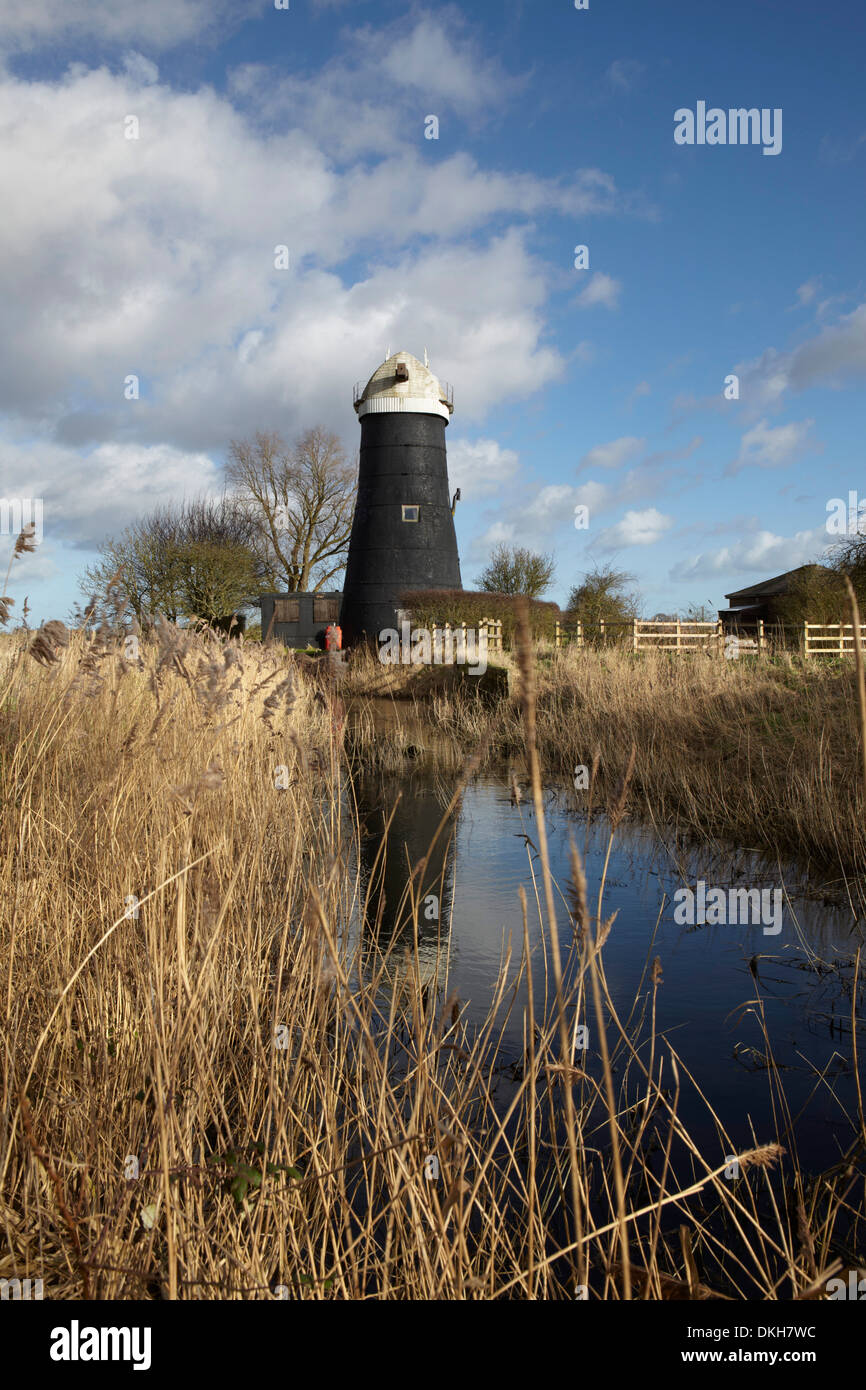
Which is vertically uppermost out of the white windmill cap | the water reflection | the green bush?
the white windmill cap

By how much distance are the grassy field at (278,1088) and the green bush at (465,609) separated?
494 inches

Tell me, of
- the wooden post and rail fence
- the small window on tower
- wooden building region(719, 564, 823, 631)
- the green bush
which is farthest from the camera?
wooden building region(719, 564, 823, 631)

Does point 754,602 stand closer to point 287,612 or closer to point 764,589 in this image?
point 764,589

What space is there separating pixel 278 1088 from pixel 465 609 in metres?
15.8

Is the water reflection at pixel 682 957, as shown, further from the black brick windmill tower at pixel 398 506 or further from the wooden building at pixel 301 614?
the wooden building at pixel 301 614

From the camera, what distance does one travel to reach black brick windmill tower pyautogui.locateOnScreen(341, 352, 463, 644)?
2103 cm

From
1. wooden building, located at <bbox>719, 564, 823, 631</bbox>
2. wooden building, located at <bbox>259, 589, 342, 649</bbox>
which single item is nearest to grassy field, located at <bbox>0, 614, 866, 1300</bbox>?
wooden building, located at <bbox>259, 589, 342, 649</bbox>

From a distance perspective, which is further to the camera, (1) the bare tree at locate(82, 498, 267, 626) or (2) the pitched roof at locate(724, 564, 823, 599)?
(2) the pitched roof at locate(724, 564, 823, 599)

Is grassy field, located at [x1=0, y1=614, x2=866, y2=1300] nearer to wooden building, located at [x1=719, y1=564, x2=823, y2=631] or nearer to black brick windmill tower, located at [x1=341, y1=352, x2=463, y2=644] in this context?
black brick windmill tower, located at [x1=341, y1=352, x2=463, y2=644]

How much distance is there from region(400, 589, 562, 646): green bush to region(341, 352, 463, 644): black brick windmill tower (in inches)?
46.2

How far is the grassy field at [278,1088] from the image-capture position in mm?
1412

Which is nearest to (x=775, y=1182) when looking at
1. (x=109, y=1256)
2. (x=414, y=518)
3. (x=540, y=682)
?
(x=109, y=1256)
